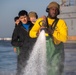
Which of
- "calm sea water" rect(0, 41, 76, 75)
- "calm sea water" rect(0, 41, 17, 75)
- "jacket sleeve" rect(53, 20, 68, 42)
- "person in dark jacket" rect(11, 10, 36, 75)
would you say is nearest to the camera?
"jacket sleeve" rect(53, 20, 68, 42)

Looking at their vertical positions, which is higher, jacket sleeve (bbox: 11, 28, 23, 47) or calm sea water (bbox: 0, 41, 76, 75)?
jacket sleeve (bbox: 11, 28, 23, 47)

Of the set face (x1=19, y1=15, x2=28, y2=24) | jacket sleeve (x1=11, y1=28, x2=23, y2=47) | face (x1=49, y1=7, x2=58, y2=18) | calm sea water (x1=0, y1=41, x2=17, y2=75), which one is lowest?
calm sea water (x1=0, y1=41, x2=17, y2=75)

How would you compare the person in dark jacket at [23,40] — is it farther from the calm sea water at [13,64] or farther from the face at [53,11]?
the calm sea water at [13,64]

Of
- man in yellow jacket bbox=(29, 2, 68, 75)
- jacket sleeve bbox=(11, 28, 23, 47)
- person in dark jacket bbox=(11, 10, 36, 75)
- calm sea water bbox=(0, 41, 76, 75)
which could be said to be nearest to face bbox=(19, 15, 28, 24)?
person in dark jacket bbox=(11, 10, 36, 75)

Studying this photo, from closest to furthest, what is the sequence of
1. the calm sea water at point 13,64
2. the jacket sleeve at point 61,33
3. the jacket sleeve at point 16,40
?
1. the jacket sleeve at point 61,33
2. the jacket sleeve at point 16,40
3. the calm sea water at point 13,64

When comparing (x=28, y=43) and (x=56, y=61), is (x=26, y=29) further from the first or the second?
(x=56, y=61)

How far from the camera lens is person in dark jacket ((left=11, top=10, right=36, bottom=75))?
271 inches

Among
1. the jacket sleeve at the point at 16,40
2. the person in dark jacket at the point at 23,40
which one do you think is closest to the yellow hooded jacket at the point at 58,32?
the person in dark jacket at the point at 23,40

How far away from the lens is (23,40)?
706 cm

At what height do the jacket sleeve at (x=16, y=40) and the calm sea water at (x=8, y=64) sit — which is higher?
the jacket sleeve at (x=16, y=40)

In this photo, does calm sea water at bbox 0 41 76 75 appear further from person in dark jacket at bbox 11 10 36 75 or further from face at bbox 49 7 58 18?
face at bbox 49 7 58 18

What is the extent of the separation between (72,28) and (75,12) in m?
2.41

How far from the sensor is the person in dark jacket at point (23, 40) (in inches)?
271

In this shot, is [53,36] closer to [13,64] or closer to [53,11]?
[53,11]
